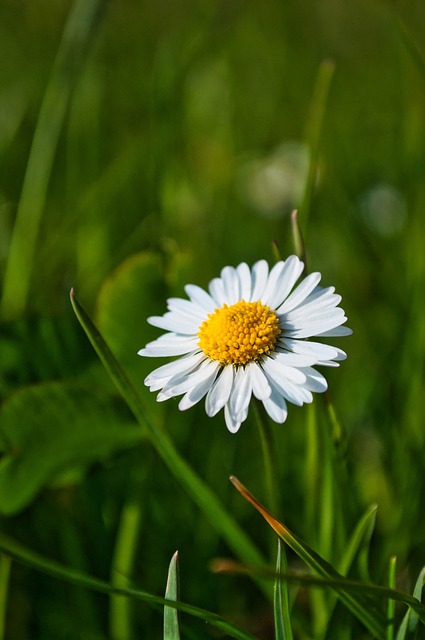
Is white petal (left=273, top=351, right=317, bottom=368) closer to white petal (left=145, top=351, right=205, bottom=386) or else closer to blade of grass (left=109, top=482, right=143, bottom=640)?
white petal (left=145, top=351, right=205, bottom=386)

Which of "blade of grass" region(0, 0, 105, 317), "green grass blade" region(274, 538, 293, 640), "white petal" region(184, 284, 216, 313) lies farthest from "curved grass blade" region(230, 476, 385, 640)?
"blade of grass" region(0, 0, 105, 317)

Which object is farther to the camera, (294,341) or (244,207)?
(244,207)

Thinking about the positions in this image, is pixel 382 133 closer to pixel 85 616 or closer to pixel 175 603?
pixel 85 616

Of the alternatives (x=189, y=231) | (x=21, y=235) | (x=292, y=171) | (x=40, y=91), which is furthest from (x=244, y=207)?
(x=40, y=91)

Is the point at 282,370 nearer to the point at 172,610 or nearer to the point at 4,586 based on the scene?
the point at 172,610

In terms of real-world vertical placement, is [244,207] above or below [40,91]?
below

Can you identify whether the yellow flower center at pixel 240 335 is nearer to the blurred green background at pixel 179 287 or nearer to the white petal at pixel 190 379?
the white petal at pixel 190 379
